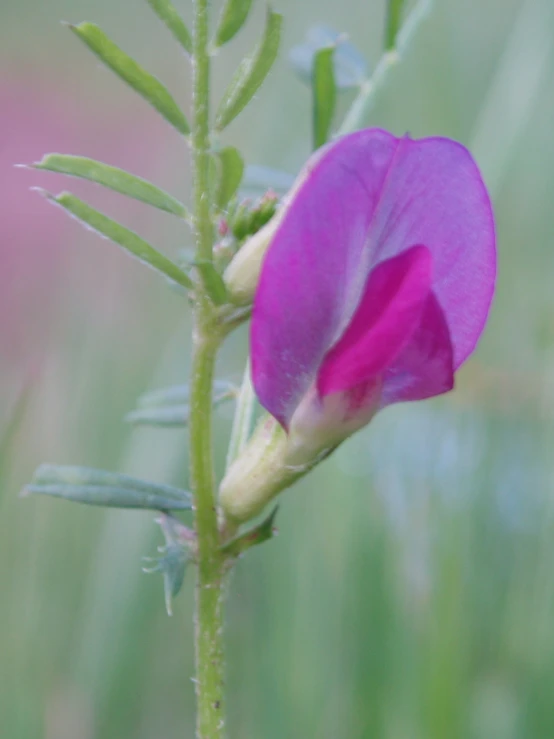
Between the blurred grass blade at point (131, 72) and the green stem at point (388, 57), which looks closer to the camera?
the blurred grass blade at point (131, 72)

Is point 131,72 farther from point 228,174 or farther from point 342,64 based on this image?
point 342,64

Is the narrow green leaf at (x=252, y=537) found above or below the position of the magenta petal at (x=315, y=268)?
below

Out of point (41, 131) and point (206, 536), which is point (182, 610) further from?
point (41, 131)

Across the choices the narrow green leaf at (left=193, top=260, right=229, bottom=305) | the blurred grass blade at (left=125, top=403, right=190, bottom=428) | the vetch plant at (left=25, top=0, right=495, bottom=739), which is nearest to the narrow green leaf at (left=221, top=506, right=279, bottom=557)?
the vetch plant at (left=25, top=0, right=495, bottom=739)

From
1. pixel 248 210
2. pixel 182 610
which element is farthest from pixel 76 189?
pixel 248 210

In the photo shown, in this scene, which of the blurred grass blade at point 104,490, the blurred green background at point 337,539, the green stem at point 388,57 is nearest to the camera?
the blurred grass blade at point 104,490

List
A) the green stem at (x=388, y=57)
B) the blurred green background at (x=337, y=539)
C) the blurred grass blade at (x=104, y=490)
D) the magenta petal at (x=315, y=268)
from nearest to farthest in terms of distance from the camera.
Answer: the magenta petal at (x=315, y=268), the blurred grass blade at (x=104, y=490), the green stem at (x=388, y=57), the blurred green background at (x=337, y=539)

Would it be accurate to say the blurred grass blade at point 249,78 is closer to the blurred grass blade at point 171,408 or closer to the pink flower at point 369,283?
the pink flower at point 369,283

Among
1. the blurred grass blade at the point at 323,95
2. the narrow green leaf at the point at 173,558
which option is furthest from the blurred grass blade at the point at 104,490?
the blurred grass blade at the point at 323,95
